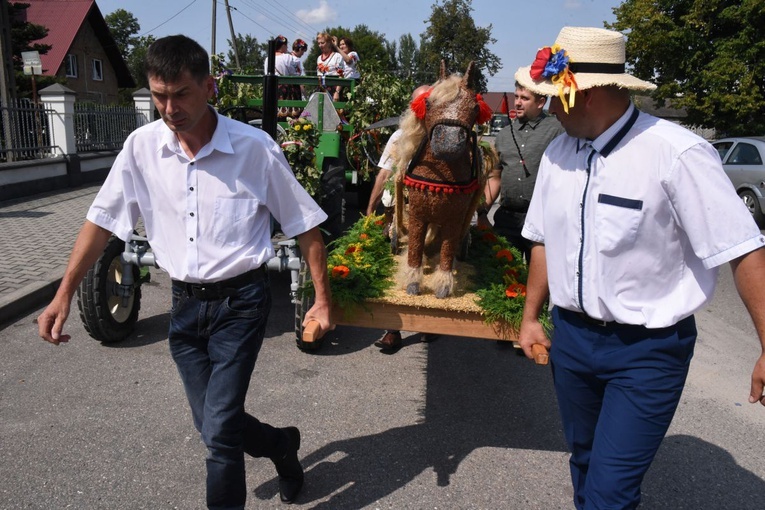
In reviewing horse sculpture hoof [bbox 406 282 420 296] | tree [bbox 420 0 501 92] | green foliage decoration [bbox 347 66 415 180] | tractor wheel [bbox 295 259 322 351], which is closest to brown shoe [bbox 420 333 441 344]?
tractor wheel [bbox 295 259 322 351]

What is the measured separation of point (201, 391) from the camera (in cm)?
253

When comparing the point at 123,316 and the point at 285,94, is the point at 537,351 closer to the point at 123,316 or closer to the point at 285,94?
the point at 123,316

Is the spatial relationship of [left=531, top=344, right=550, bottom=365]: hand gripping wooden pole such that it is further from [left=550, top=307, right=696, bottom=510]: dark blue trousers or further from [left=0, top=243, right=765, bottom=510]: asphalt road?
[left=0, top=243, right=765, bottom=510]: asphalt road

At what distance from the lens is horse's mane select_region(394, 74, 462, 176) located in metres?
3.34

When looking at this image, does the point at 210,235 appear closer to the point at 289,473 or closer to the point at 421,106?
the point at 289,473

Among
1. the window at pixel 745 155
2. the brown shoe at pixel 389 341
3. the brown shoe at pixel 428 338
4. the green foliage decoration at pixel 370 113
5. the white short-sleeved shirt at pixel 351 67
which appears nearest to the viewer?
the brown shoe at pixel 389 341

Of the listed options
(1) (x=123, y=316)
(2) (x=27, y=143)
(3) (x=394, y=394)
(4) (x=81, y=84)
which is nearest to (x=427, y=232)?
(3) (x=394, y=394)

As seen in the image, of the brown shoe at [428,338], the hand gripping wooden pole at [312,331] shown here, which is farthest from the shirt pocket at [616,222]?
the brown shoe at [428,338]

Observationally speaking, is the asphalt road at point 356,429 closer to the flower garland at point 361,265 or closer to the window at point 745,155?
the flower garland at point 361,265

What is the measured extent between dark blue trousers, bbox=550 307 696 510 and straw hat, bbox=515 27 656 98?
32.6 inches

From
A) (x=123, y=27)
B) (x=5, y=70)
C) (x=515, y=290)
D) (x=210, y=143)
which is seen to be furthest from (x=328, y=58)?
(x=123, y=27)

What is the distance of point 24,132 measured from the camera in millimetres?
11438

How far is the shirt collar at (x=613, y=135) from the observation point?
6.96 ft

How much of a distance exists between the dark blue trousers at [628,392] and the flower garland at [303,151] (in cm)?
322
